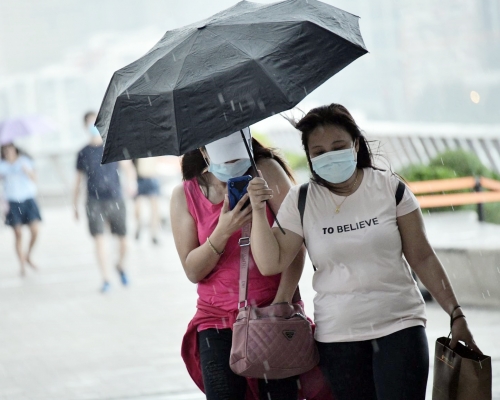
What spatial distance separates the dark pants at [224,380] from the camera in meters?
3.39

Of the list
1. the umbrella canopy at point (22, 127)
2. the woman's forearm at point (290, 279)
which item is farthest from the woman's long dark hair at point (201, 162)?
the umbrella canopy at point (22, 127)

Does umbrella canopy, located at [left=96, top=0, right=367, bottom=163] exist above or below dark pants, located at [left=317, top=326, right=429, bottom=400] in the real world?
above

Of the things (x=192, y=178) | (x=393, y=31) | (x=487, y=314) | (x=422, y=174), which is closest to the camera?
(x=192, y=178)

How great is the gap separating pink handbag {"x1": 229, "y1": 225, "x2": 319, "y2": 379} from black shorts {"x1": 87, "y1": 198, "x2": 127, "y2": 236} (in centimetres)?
717

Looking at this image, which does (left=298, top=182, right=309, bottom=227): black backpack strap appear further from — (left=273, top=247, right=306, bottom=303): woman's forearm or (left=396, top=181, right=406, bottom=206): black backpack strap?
(left=396, top=181, right=406, bottom=206): black backpack strap

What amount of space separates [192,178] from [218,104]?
0.67 metres

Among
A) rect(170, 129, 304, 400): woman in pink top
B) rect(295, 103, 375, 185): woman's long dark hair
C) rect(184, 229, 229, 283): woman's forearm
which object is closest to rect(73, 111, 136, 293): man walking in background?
rect(170, 129, 304, 400): woman in pink top

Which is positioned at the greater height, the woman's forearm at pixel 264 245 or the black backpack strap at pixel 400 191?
the black backpack strap at pixel 400 191

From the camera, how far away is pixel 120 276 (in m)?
10.9

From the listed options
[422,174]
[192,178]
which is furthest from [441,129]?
[192,178]

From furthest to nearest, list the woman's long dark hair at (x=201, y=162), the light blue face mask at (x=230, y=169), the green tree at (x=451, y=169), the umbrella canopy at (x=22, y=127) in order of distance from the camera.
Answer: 1. the umbrella canopy at (x=22, y=127)
2. the green tree at (x=451, y=169)
3. the woman's long dark hair at (x=201, y=162)
4. the light blue face mask at (x=230, y=169)

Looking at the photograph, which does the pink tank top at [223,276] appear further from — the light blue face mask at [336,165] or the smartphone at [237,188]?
the light blue face mask at [336,165]

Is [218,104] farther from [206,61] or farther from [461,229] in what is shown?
[461,229]

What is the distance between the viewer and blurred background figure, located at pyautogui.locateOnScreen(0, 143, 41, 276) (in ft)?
40.7
